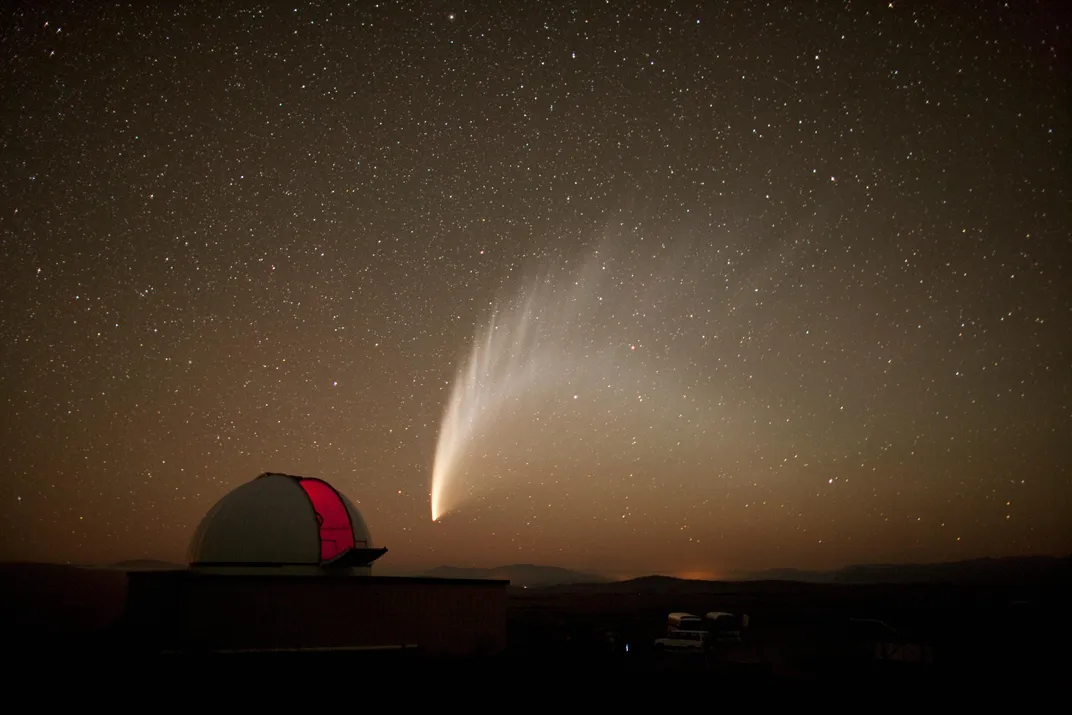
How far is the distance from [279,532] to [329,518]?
126 cm

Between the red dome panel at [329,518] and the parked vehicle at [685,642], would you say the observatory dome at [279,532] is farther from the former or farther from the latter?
the parked vehicle at [685,642]

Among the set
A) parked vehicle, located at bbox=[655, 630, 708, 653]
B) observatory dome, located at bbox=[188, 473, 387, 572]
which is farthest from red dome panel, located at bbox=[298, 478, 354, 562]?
parked vehicle, located at bbox=[655, 630, 708, 653]

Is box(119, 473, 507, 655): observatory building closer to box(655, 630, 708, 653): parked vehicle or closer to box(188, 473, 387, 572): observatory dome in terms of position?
box(188, 473, 387, 572): observatory dome

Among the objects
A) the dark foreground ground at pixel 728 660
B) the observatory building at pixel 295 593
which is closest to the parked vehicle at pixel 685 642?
the dark foreground ground at pixel 728 660

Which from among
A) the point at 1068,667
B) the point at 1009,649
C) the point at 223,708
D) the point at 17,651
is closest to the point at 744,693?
the point at 223,708

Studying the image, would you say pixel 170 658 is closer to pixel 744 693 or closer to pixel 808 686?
pixel 744 693

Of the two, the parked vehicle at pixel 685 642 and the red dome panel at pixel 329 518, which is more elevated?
the red dome panel at pixel 329 518

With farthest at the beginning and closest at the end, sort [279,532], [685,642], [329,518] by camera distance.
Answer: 1. [685,642]
2. [329,518]
3. [279,532]

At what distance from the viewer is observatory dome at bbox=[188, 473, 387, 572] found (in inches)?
730

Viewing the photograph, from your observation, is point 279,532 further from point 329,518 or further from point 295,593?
point 295,593

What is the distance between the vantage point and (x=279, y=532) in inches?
740

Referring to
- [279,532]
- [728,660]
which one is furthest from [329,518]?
[728,660]

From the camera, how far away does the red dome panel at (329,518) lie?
19155mm

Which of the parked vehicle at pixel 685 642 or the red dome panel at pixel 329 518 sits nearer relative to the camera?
the red dome panel at pixel 329 518
